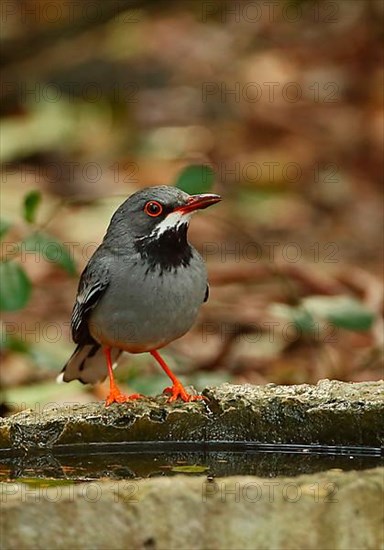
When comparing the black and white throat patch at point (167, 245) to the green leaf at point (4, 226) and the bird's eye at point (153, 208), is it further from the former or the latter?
the green leaf at point (4, 226)

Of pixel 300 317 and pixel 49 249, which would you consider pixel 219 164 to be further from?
pixel 49 249

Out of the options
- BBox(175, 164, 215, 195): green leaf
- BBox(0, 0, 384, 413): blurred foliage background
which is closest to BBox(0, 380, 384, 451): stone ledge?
BBox(0, 0, 384, 413): blurred foliage background

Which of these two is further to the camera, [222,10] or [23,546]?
[222,10]

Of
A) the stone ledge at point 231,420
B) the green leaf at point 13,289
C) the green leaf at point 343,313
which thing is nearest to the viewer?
the stone ledge at point 231,420

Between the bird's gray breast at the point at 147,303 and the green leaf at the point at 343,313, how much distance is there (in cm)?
183

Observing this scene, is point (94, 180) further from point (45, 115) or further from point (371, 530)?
point (371, 530)

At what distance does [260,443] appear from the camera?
5.29 meters

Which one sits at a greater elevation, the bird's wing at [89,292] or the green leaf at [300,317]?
the bird's wing at [89,292]

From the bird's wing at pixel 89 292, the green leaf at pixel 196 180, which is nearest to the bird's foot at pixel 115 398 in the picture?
the bird's wing at pixel 89 292

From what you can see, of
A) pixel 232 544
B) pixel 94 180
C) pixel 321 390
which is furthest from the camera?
pixel 94 180

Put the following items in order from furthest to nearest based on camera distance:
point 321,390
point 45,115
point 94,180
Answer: point 45,115, point 94,180, point 321,390

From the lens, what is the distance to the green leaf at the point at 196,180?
7.30 metres

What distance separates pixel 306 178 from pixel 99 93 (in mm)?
3246

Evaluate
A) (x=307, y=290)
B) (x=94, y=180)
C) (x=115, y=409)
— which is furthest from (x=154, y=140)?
(x=115, y=409)
